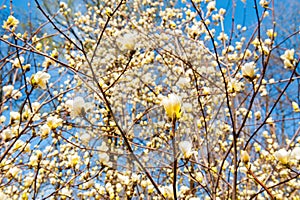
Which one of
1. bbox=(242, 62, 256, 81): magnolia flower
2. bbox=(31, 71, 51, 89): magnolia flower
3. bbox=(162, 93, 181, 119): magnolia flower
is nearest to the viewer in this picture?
bbox=(162, 93, 181, 119): magnolia flower

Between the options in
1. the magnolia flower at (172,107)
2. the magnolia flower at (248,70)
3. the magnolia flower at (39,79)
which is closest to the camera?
the magnolia flower at (172,107)

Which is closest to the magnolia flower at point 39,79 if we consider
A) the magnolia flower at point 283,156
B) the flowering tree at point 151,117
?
the flowering tree at point 151,117

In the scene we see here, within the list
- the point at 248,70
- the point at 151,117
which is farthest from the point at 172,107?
the point at 151,117

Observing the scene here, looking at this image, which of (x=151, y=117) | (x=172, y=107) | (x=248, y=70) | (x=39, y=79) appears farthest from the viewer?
(x=151, y=117)

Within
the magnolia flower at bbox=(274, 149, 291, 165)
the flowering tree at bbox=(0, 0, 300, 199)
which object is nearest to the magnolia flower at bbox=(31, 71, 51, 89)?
the flowering tree at bbox=(0, 0, 300, 199)

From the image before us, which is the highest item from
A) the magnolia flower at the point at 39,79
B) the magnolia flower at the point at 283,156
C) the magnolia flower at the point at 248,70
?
the magnolia flower at the point at 39,79

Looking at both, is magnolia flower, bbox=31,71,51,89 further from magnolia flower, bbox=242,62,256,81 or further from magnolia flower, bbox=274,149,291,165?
magnolia flower, bbox=274,149,291,165

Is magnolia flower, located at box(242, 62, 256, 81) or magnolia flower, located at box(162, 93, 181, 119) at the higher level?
magnolia flower, located at box(242, 62, 256, 81)

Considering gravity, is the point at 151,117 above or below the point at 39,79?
above

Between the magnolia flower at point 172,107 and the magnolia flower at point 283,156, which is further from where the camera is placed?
the magnolia flower at point 283,156

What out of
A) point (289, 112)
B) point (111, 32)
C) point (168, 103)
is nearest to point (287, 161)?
point (168, 103)

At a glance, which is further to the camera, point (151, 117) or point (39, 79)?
point (151, 117)

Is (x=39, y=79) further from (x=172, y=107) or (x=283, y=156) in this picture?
(x=283, y=156)

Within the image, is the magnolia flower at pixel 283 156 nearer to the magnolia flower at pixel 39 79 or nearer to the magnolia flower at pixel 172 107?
the magnolia flower at pixel 172 107
